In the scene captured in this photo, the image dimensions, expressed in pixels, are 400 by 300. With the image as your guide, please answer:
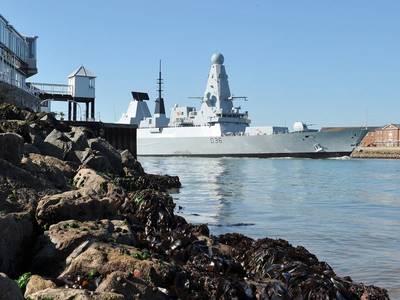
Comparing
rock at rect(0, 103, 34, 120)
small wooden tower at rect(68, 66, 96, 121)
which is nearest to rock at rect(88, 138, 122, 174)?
rock at rect(0, 103, 34, 120)

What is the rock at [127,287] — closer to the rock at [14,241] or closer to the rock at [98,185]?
the rock at [14,241]

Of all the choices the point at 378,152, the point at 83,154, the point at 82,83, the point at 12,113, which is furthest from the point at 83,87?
the point at 378,152

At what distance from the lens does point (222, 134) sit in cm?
7906

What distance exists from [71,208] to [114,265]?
1995mm

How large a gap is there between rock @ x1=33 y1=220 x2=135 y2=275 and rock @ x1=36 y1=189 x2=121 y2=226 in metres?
0.46

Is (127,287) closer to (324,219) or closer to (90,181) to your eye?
(90,181)

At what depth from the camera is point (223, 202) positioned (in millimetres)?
20688

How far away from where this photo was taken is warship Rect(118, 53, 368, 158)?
248ft

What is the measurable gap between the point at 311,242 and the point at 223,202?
Result: 28.1 feet

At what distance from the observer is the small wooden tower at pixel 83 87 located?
45.4 metres

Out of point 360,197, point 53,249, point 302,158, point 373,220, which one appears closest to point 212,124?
point 302,158

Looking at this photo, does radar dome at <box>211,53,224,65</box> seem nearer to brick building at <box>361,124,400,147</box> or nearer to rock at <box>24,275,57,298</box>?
brick building at <box>361,124,400,147</box>

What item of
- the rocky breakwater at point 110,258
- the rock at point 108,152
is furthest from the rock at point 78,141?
the rocky breakwater at point 110,258

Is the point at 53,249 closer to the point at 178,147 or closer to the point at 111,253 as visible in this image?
the point at 111,253
